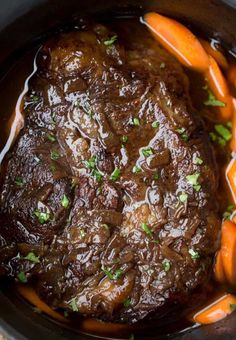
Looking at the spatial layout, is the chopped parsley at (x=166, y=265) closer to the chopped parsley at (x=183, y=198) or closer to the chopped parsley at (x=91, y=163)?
the chopped parsley at (x=183, y=198)

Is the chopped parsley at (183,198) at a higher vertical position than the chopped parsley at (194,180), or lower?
lower

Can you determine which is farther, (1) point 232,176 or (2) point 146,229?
(1) point 232,176

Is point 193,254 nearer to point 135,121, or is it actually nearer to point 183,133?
point 183,133

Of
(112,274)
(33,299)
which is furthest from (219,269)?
(33,299)

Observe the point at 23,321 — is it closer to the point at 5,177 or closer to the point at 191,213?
the point at 5,177

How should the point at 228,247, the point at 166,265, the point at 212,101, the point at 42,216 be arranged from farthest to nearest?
the point at 212,101
the point at 228,247
the point at 166,265
the point at 42,216

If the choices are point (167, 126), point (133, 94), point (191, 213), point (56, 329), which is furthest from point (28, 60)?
point (56, 329)

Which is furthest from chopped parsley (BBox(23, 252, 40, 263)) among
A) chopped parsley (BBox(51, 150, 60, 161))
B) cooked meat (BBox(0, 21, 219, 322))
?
chopped parsley (BBox(51, 150, 60, 161))

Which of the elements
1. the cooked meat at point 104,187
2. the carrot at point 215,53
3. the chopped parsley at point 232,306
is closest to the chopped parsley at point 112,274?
the cooked meat at point 104,187
